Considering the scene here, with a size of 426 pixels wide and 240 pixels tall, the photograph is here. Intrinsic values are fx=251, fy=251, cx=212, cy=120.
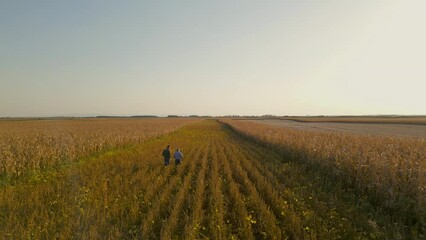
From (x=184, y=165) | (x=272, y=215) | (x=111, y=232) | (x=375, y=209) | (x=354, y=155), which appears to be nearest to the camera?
(x=111, y=232)

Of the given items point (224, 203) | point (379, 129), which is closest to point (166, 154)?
point (224, 203)

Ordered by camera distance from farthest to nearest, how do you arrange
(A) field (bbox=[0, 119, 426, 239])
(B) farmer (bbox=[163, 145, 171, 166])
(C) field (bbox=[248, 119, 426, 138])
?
(C) field (bbox=[248, 119, 426, 138]), (B) farmer (bbox=[163, 145, 171, 166]), (A) field (bbox=[0, 119, 426, 239])

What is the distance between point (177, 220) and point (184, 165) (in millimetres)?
7962

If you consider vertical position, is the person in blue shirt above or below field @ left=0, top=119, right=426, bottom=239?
above

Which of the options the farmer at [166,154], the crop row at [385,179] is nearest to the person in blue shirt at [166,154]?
the farmer at [166,154]

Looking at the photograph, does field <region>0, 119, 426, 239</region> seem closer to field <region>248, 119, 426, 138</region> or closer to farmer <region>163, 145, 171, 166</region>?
farmer <region>163, 145, 171, 166</region>

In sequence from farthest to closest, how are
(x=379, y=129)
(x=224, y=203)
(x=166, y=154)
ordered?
(x=379, y=129), (x=166, y=154), (x=224, y=203)

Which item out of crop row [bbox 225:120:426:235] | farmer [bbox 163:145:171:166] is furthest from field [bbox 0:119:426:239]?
farmer [bbox 163:145:171:166]

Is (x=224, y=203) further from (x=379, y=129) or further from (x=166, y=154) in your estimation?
(x=379, y=129)

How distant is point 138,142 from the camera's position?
26266 mm

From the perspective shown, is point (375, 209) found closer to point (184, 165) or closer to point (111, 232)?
point (111, 232)

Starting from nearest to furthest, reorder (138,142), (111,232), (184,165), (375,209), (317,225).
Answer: (111,232)
(317,225)
(375,209)
(184,165)
(138,142)

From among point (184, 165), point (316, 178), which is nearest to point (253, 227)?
point (316, 178)

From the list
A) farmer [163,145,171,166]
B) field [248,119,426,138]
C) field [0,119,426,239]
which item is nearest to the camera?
field [0,119,426,239]
